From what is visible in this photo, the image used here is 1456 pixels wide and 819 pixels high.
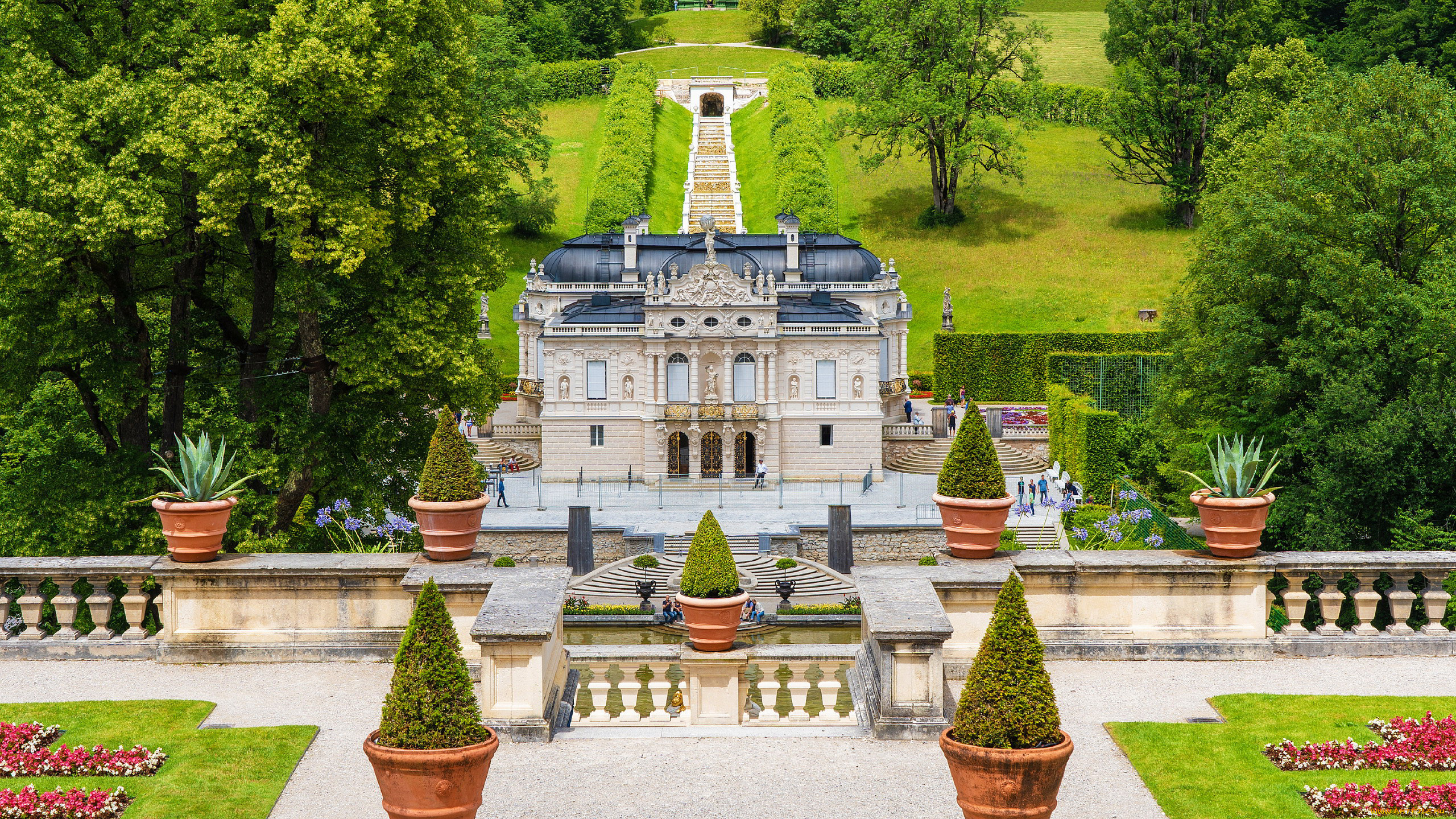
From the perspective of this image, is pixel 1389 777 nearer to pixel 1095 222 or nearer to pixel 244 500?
pixel 244 500

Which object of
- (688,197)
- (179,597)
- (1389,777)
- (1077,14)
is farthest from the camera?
(1077,14)

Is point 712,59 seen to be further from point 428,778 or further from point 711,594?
point 428,778

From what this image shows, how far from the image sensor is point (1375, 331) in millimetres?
28844

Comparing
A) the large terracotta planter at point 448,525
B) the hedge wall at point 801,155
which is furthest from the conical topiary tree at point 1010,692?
the hedge wall at point 801,155

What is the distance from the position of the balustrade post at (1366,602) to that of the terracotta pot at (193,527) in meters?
12.8

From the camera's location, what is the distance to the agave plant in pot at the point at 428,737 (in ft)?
32.3

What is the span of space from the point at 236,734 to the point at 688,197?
290ft

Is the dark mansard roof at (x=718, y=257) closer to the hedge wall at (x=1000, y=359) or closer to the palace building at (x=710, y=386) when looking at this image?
the palace building at (x=710, y=386)

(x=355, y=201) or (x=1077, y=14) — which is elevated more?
(x=1077, y=14)

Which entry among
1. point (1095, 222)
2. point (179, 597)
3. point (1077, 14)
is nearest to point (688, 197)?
point (1095, 222)

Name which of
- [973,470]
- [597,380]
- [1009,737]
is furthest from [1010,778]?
[597,380]

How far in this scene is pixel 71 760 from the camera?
1215cm

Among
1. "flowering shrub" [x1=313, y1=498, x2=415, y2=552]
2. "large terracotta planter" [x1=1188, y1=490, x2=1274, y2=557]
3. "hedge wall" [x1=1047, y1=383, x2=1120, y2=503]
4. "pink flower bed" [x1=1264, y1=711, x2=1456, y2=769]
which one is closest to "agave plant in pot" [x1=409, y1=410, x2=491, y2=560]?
"flowering shrub" [x1=313, y1=498, x2=415, y2=552]

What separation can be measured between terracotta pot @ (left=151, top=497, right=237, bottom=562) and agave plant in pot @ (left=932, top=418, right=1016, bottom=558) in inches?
320
